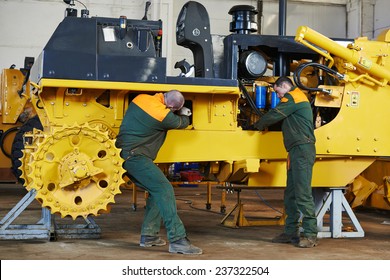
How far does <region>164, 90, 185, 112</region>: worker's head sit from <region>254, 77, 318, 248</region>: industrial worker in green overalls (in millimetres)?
952

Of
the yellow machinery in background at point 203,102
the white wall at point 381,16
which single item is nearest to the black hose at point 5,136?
the yellow machinery in background at point 203,102

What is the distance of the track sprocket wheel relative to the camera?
5.33 meters

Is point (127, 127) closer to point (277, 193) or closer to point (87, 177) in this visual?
point (87, 177)

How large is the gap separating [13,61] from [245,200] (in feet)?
25.9

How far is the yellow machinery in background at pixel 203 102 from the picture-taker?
5.44 meters

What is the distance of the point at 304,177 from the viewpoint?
616cm

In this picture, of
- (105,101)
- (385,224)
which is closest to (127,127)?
(105,101)

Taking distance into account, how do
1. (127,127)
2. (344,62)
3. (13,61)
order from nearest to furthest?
(127,127), (344,62), (13,61)

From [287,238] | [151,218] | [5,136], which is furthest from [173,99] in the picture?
[5,136]

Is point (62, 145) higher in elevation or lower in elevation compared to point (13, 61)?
lower

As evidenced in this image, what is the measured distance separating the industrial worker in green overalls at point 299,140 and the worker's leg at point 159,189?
1177mm

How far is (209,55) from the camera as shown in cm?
630

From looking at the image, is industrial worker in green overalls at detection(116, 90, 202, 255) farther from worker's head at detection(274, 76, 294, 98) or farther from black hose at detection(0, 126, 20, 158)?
black hose at detection(0, 126, 20, 158)

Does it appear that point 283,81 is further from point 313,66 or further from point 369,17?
point 369,17
